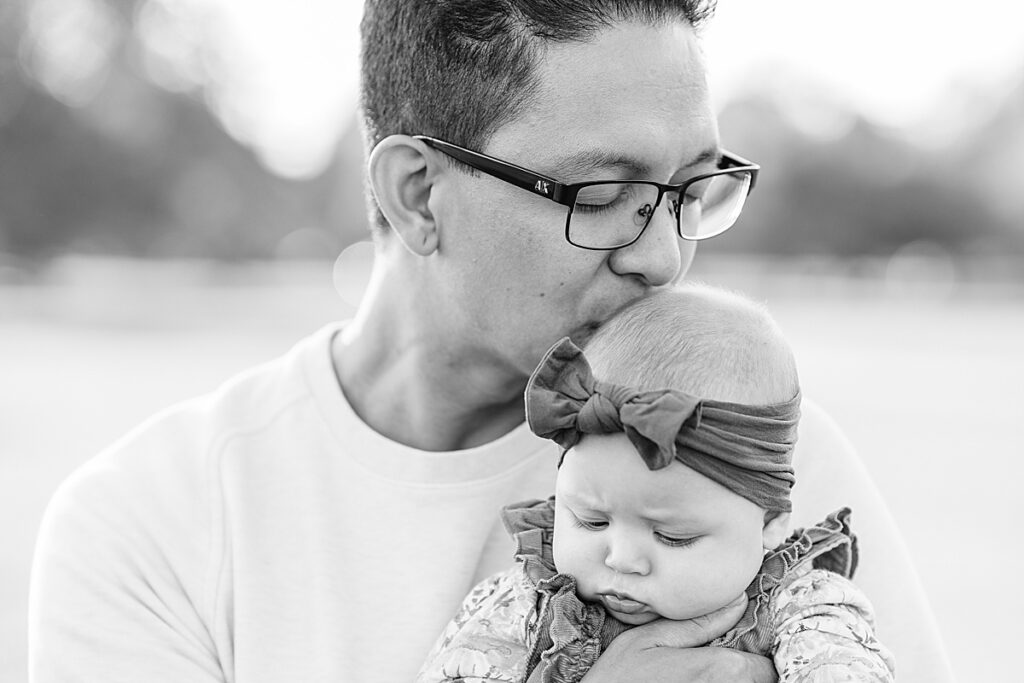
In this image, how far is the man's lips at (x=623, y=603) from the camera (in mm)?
1991

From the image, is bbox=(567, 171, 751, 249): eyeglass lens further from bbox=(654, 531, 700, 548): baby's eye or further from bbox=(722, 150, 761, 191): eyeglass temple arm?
bbox=(654, 531, 700, 548): baby's eye

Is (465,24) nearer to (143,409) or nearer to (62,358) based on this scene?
(143,409)

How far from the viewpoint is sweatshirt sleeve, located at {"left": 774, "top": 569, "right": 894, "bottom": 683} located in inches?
72.4

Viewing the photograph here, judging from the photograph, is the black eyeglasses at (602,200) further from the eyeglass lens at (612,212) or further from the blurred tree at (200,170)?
the blurred tree at (200,170)

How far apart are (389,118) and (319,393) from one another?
617 mm

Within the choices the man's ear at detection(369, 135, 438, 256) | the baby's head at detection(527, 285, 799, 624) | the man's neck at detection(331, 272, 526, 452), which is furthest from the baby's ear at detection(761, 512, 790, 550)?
the man's ear at detection(369, 135, 438, 256)

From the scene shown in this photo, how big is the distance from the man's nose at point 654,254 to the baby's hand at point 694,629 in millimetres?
618

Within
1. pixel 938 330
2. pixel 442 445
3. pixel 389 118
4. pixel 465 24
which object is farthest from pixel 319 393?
pixel 938 330

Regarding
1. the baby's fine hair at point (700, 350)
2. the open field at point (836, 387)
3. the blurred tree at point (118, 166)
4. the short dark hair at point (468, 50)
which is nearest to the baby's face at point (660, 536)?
the baby's fine hair at point (700, 350)

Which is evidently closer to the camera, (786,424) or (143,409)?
(786,424)

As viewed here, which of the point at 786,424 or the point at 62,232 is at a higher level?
the point at 786,424

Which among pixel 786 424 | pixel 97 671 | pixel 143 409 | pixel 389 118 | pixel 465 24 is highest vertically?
pixel 465 24

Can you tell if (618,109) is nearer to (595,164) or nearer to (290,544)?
(595,164)

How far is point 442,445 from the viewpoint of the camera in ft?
8.27
